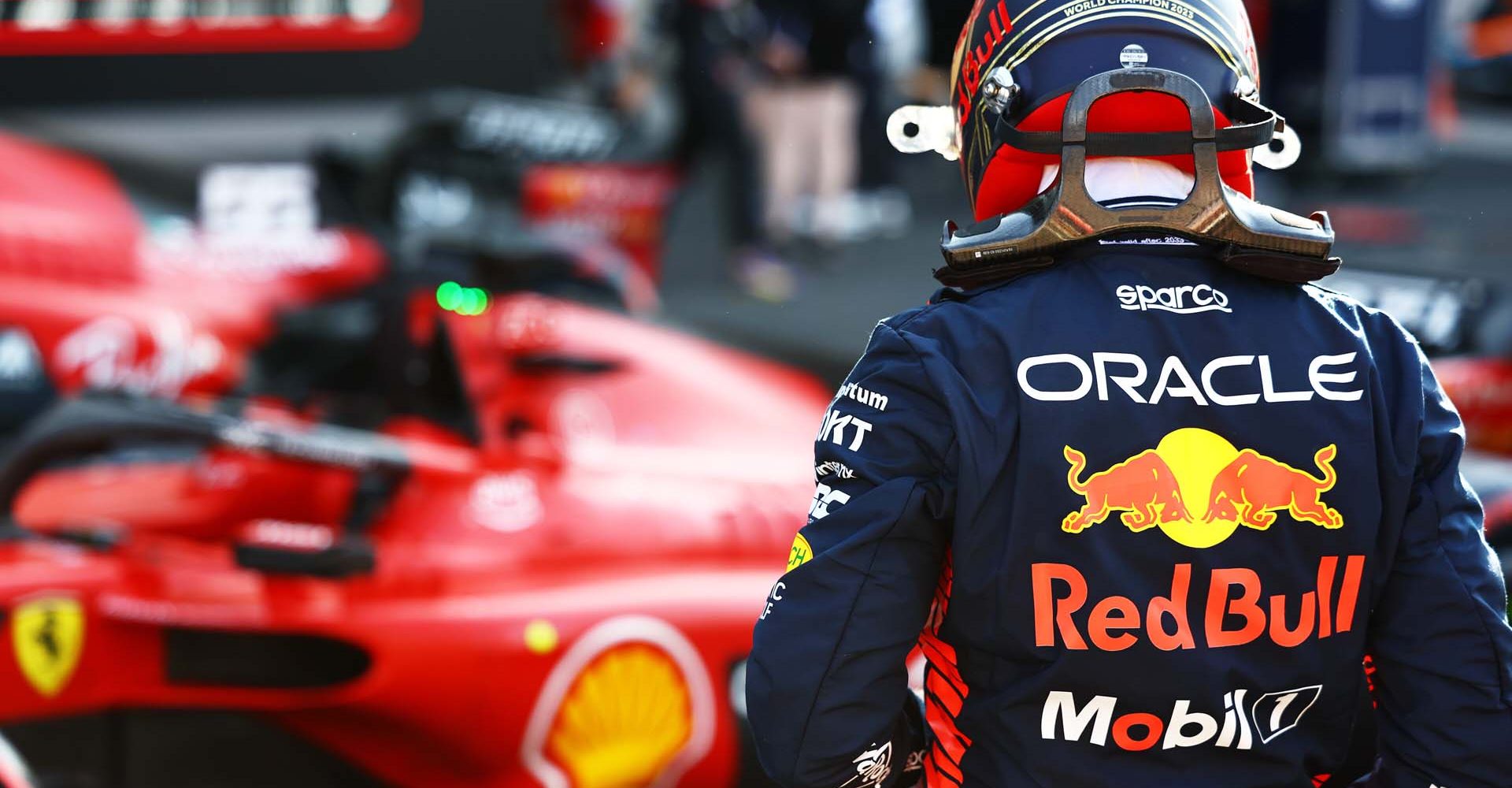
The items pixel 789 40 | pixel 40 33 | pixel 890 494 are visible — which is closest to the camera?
pixel 890 494

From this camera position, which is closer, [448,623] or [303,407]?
[448,623]

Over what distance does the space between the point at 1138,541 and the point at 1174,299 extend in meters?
0.17

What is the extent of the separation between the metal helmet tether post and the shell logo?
1546mm

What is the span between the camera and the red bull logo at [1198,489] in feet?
3.31

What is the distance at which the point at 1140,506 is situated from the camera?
3.32 ft

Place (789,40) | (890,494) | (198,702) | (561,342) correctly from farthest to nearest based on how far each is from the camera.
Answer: (789,40) → (561,342) → (198,702) → (890,494)

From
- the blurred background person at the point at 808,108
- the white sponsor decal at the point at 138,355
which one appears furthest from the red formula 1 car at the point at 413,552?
the blurred background person at the point at 808,108

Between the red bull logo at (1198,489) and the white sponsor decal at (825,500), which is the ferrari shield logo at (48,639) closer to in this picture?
the white sponsor decal at (825,500)

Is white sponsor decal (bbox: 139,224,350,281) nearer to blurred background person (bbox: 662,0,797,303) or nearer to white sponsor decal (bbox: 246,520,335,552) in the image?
white sponsor decal (bbox: 246,520,335,552)

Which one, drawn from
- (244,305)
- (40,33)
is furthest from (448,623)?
(40,33)

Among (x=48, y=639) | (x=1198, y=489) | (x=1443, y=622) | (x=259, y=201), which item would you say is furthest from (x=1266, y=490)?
(x=259, y=201)

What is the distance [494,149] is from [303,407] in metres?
2.08

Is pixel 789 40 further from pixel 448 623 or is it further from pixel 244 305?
pixel 448 623

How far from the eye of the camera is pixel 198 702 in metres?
2.32
